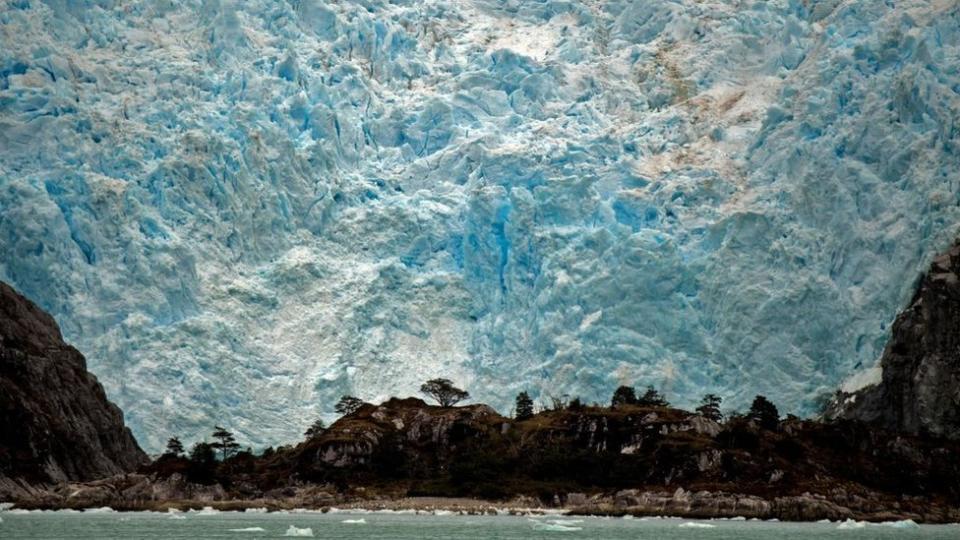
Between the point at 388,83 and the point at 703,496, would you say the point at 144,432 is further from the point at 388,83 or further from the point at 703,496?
the point at 703,496

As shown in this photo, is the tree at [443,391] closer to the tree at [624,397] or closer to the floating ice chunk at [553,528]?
the tree at [624,397]

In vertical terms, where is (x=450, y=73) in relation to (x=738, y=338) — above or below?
above

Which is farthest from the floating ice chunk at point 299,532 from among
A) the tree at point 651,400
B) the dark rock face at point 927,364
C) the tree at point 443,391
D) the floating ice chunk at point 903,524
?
the tree at point 443,391

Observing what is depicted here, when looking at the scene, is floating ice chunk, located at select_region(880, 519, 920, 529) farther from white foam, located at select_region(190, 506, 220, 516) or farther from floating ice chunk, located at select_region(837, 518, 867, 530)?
white foam, located at select_region(190, 506, 220, 516)

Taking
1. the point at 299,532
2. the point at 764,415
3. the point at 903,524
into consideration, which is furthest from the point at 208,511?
the point at 764,415

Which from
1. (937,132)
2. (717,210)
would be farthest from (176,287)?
(937,132)
